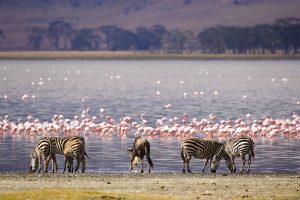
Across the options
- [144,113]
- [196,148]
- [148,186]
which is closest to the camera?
[148,186]

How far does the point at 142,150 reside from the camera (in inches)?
1046

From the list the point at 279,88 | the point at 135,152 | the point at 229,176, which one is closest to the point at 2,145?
the point at 135,152

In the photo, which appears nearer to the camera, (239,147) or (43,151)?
(43,151)

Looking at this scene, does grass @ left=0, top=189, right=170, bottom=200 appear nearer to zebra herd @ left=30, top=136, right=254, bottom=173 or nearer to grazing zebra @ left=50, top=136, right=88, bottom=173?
grazing zebra @ left=50, top=136, right=88, bottom=173

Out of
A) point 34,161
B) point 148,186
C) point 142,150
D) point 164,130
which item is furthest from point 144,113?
point 148,186

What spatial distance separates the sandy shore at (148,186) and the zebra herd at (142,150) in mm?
768

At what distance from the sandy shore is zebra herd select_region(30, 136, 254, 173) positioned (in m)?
0.77

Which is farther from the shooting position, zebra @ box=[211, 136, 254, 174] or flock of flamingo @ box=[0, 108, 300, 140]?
flock of flamingo @ box=[0, 108, 300, 140]

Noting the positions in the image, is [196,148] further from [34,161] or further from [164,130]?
[164,130]

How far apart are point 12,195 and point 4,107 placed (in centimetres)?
4243

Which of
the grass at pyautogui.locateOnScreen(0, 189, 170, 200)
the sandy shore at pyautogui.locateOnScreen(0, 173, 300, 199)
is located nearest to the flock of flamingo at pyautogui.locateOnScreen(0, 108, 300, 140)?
the sandy shore at pyautogui.locateOnScreen(0, 173, 300, 199)

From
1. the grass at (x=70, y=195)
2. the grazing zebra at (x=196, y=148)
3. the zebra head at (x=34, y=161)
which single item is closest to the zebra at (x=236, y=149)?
the grazing zebra at (x=196, y=148)

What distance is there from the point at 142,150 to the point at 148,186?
14.1ft

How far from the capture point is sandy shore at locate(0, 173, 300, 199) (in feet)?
64.6
